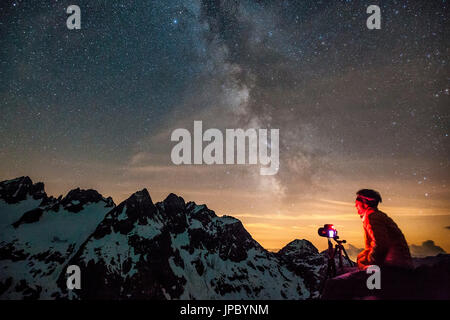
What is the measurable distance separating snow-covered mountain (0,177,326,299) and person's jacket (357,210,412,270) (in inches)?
6431

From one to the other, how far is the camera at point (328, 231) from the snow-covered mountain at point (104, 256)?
531 ft

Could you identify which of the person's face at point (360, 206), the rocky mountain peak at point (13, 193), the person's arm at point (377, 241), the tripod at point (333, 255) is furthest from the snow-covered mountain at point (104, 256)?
the person's arm at point (377, 241)

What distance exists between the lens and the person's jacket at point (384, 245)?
4.30m

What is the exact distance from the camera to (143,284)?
158 meters

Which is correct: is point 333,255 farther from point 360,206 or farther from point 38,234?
point 38,234

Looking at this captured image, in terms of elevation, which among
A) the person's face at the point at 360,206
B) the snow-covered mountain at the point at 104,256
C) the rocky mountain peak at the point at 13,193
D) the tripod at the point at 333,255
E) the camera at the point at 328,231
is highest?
the rocky mountain peak at the point at 13,193

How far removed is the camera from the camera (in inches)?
245

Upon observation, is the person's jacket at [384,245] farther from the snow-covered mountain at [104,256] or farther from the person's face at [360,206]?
the snow-covered mountain at [104,256]

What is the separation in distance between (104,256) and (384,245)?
178524 mm

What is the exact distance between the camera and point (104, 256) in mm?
157750

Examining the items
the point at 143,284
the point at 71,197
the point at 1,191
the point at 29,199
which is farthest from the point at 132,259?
the point at 1,191

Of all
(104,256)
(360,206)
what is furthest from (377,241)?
(104,256)
